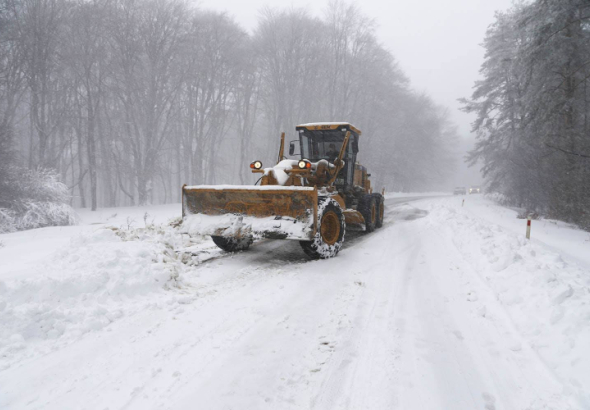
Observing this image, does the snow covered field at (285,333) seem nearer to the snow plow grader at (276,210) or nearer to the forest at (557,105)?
the snow plow grader at (276,210)

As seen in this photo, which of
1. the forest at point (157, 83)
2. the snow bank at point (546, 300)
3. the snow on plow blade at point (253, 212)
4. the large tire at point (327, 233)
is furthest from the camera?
the forest at point (157, 83)

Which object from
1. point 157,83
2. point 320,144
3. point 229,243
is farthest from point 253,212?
point 157,83

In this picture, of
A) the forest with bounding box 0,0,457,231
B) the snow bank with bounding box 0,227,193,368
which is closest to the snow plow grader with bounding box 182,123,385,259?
the snow bank with bounding box 0,227,193,368

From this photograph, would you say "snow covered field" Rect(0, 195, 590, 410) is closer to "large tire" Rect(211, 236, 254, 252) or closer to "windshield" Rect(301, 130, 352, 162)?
"large tire" Rect(211, 236, 254, 252)

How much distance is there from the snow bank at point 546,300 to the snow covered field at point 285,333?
0.02 m

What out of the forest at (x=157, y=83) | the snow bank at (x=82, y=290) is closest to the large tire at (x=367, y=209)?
the snow bank at (x=82, y=290)

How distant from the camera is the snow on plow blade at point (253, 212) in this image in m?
5.29

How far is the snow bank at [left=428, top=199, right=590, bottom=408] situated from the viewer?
2574 mm

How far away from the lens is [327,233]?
6211mm

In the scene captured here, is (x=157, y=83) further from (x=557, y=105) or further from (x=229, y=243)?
(x=557, y=105)

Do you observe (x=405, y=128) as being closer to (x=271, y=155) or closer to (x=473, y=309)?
(x=271, y=155)

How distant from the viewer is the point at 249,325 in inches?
127

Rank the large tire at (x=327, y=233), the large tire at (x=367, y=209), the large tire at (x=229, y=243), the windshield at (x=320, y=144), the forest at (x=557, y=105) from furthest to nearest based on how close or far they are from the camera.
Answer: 1. the forest at (x=557, y=105)
2. the large tire at (x=367, y=209)
3. the windshield at (x=320, y=144)
4. the large tire at (x=229, y=243)
5. the large tire at (x=327, y=233)

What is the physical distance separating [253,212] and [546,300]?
4.09m
